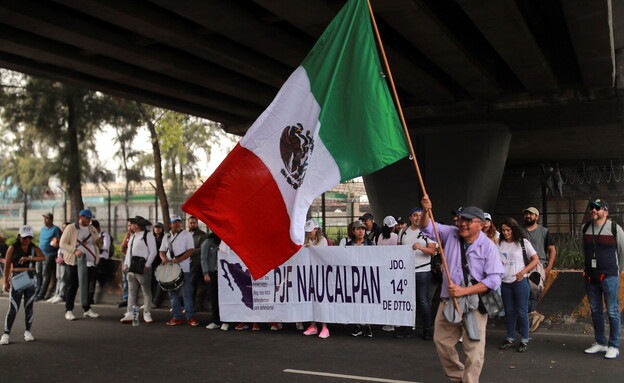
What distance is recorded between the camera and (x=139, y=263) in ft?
38.6

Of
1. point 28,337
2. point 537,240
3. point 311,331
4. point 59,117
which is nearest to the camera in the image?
point 537,240

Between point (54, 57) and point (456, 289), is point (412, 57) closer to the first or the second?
point (54, 57)

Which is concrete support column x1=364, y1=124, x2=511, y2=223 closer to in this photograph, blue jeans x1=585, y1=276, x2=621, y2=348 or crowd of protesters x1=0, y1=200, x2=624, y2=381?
crowd of protesters x1=0, y1=200, x2=624, y2=381

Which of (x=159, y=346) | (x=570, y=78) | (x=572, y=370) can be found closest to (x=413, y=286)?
(x=572, y=370)

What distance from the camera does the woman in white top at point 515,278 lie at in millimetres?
8938

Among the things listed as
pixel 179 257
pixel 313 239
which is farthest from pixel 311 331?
pixel 179 257

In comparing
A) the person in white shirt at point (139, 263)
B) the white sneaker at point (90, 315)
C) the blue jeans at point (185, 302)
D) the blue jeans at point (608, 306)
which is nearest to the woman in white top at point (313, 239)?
the blue jeans at point (185, 302)

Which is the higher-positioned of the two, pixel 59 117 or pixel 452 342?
pixel 59 117

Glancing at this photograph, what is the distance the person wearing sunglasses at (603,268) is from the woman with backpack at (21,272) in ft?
26.3

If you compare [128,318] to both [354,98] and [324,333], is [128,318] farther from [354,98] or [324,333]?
[354,98]

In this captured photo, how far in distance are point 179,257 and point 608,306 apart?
702 centimetres

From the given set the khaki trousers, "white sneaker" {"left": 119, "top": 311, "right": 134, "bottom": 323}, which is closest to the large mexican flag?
the khaki trousers

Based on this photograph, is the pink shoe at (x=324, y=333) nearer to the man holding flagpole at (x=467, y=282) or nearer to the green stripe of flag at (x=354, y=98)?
the man holding flagpole at (x=467, y=282)

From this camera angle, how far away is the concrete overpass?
11180mm
